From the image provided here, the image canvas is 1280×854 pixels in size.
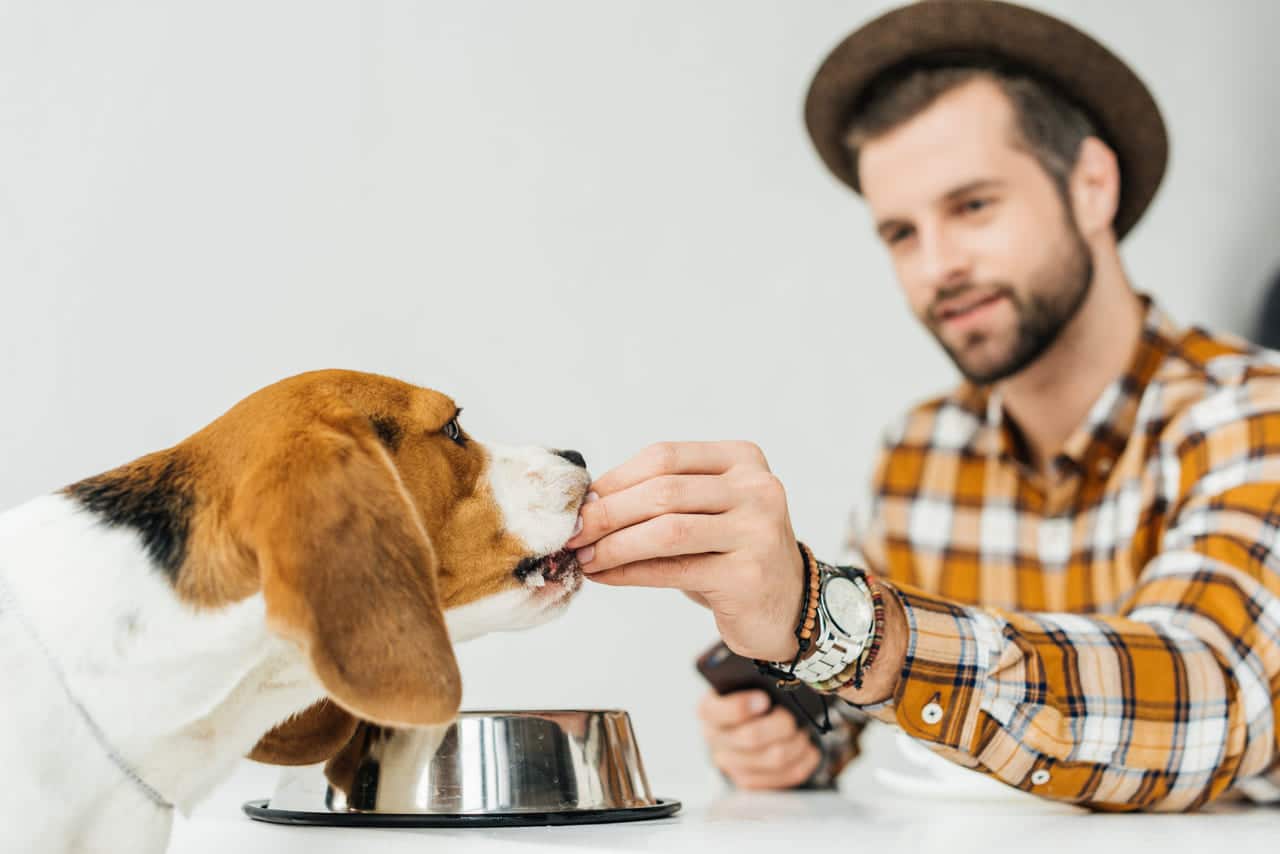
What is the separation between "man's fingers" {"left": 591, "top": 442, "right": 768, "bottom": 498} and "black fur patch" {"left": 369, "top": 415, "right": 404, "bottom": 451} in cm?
18

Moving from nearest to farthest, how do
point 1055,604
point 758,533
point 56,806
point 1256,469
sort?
point 56,806 → point 758,533 → point 1256,469 → point 1055,604

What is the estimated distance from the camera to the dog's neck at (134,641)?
80 centimetres

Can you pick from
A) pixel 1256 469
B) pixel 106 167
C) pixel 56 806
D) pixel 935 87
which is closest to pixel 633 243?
pixel 935 87

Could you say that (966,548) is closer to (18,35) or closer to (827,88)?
(827,88)

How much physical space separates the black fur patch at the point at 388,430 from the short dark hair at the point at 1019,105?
4.39 feet

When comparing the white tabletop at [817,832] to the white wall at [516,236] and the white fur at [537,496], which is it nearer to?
the white fur at [537,496]

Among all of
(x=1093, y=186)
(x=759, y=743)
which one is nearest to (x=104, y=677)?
(x=759, y=743)

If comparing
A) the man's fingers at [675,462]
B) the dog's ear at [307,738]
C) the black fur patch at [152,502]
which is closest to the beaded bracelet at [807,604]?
the man's fingers at [675,462]

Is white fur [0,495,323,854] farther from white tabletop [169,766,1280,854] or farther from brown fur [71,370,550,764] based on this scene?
white tabletop [169,766,1280,854]

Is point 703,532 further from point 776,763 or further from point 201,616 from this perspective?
point 776,763

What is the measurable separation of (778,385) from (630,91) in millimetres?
646

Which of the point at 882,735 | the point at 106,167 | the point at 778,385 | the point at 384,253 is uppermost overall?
Answer: the point at 106,167

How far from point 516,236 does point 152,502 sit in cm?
126

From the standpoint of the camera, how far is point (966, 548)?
212 centimetres
